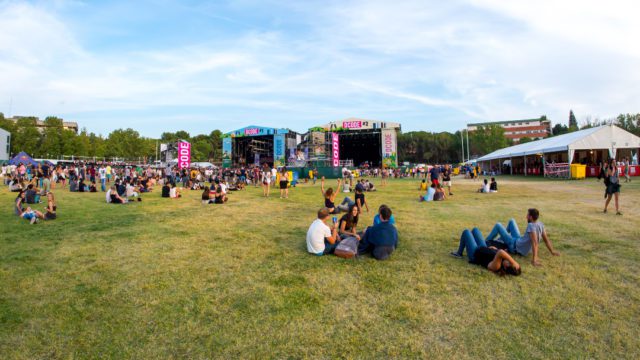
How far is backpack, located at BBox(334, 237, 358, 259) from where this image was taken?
586cm

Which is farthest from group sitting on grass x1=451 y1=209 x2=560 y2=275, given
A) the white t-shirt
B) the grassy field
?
the white t-shirt

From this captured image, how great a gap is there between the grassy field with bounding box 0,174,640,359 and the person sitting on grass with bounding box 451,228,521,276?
0.19 m

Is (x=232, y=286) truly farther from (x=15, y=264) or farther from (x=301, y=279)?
(x=15, y=264)

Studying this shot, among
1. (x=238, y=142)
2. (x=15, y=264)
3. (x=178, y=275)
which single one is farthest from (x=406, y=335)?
(x=238, y=142)

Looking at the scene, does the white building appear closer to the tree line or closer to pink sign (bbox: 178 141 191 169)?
the tree line

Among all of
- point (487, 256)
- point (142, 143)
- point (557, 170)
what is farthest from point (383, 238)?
point (142, 143)

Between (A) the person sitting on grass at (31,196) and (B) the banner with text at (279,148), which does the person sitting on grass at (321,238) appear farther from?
(B) the banner with text at (279,148)

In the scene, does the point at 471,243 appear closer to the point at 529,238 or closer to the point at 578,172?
the point at 529,238

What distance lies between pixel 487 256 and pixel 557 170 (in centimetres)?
2896

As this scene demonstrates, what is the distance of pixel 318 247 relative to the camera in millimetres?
6074

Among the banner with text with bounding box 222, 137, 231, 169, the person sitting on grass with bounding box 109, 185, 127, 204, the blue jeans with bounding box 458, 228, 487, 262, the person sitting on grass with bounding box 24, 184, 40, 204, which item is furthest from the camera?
the banner with text with bounding box 222, 137, 231, 169

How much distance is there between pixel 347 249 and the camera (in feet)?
19.3

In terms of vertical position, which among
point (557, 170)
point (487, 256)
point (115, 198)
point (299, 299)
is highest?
point (557, 170)

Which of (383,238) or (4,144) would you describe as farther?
(4,144)
